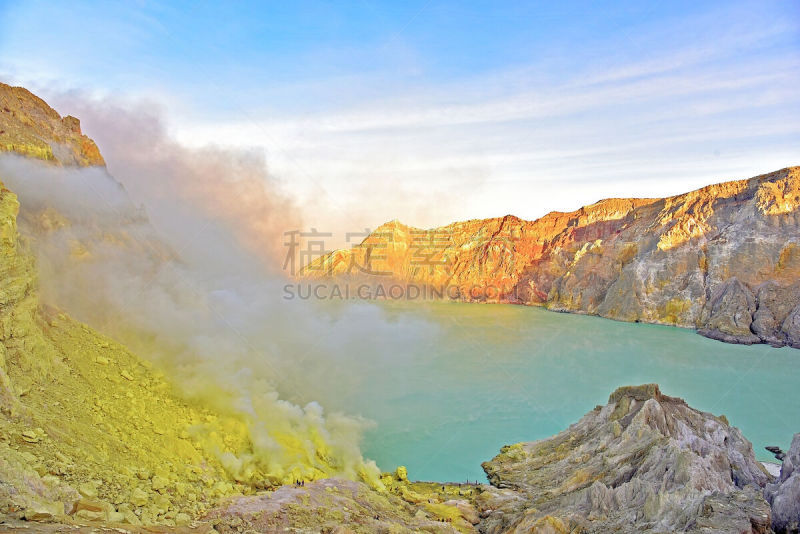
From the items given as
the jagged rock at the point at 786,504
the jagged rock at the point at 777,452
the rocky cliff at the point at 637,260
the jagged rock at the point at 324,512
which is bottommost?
the jagged rock at the point at 777,452

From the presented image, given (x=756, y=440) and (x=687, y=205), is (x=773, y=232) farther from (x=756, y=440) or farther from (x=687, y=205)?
(x=756, y=440)

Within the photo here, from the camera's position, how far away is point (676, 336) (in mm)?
38594

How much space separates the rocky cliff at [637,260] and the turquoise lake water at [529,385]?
4.23 meters

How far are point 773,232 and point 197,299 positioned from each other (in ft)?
152

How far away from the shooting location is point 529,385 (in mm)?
23453

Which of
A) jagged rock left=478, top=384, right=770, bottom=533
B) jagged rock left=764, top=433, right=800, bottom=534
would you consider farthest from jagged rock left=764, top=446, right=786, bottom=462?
jagged rock left=764, top=433, right=800, bottom=534

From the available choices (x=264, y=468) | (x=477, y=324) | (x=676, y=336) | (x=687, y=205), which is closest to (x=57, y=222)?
(x=264, y=468)

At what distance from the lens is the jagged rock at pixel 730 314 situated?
119 ft

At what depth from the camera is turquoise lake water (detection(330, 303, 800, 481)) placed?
51.0 ft

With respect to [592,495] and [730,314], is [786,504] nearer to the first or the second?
[592,495]

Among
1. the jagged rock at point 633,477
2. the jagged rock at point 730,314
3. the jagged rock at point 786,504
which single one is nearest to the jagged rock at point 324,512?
the jagged rock at point 633,477

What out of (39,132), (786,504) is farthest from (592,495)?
(39,132)

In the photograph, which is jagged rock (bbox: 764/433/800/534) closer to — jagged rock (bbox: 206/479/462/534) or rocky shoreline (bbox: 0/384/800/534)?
rocky shoreline (bbox: 0/384/800/534)

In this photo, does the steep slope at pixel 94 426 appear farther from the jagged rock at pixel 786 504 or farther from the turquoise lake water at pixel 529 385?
the jagged rock at pixel 786 504
